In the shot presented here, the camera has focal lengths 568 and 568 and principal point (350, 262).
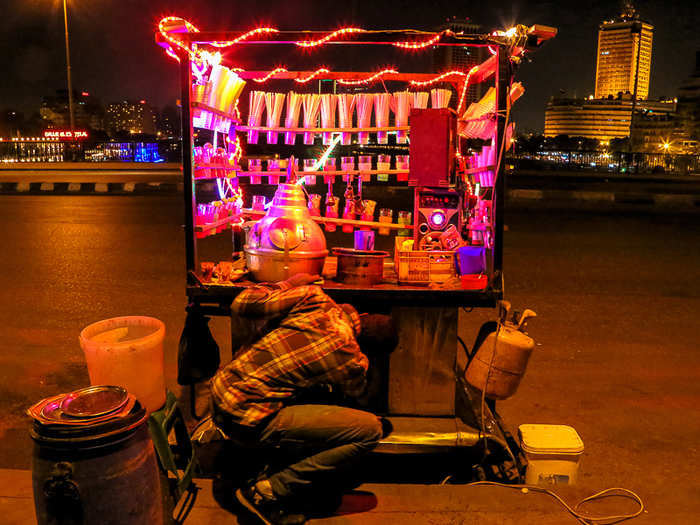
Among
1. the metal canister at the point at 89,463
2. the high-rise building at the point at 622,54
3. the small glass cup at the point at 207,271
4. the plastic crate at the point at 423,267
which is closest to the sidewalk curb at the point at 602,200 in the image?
the plastic crate at the point at 423,267

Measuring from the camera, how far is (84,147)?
130 feet

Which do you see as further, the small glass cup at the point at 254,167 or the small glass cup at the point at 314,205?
the small glass cup at the point at 254,167

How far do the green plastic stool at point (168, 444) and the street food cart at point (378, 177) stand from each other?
987 mm

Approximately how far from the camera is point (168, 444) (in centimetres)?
302

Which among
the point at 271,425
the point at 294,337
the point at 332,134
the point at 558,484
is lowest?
the point at 558,484

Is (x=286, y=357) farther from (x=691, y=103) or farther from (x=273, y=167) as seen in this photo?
(x=691, y=103)

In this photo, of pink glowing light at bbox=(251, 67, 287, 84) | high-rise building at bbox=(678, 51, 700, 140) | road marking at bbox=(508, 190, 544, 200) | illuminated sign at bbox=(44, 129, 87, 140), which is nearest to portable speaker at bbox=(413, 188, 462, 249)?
pink glowing light at bbox=(251, 67, 287, 84)

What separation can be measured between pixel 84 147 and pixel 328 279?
40.9 meters

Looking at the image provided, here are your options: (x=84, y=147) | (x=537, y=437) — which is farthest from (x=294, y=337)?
(x=84, y=147)

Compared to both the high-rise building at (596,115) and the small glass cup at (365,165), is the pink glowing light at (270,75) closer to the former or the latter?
the small glass cup at (365,165)

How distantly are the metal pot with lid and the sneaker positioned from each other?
1401mm

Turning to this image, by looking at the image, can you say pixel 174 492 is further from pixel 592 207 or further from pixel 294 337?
pixel 592 207

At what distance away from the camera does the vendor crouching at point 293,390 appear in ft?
9.03

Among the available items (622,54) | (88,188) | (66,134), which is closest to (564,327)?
(88,188)
